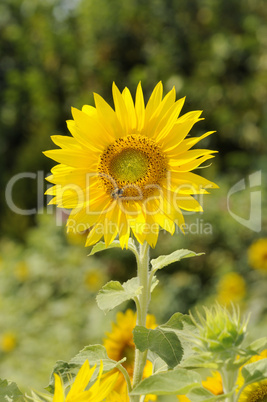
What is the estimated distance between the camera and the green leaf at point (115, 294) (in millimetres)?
685

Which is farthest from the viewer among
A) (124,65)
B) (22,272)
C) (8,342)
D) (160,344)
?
(124,65)

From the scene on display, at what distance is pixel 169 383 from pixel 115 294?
0.87 feet

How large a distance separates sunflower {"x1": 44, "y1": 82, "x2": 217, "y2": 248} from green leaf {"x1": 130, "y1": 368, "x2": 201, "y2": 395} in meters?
0.28

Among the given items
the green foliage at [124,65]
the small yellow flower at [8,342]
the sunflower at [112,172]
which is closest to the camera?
the sunflower at [112,172]

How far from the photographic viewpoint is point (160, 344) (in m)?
0.63

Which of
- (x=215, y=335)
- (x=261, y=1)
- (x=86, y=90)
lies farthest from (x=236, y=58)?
(x=215, y=335)

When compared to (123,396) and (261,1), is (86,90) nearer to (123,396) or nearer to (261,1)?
(261,1)

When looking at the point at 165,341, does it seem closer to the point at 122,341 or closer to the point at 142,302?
the point at 142,302

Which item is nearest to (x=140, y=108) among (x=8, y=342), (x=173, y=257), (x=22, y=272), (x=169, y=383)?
(x=173, y=257)

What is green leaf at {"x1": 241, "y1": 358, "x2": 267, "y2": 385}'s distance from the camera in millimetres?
489

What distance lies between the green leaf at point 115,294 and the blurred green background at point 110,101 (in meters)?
1.61

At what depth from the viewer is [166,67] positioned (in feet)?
20.1

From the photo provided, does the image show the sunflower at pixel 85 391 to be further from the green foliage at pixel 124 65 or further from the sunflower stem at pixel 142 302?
the green foliage at pixel 124 65

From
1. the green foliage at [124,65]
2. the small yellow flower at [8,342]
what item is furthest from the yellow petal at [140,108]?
the green foliage at [124,65]
